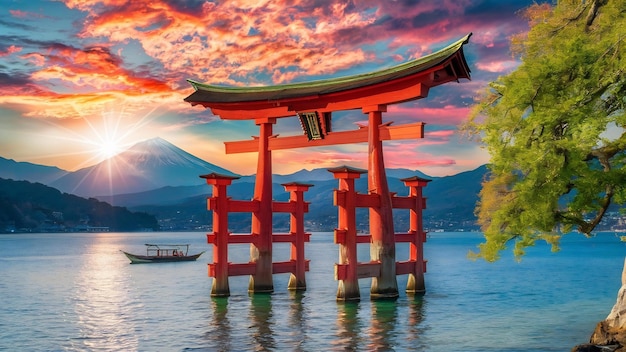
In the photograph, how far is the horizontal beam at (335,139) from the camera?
20.4m

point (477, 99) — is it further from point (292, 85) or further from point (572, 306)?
point (572, 306)

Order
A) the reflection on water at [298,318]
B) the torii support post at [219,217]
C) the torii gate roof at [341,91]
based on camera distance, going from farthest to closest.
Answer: the torii support post at [219,217] < the torii gate roof at [341,91] < the reflection on water at [298,318]

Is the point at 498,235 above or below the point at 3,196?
below

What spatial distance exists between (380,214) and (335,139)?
9.63 ft

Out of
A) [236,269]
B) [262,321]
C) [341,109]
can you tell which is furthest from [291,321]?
[341,109]

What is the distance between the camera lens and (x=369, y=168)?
21562mm

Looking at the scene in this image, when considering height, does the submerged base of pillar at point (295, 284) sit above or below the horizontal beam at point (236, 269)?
below

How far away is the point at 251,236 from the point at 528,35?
1192 cm

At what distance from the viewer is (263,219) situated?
23.8 m

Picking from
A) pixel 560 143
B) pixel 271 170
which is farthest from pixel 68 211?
pixel 560 143

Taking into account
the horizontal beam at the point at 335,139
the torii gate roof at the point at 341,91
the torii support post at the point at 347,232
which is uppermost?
the torii gate roof at the point at 341,91

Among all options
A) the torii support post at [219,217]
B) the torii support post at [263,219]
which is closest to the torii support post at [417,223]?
the torii support post at [263,219]

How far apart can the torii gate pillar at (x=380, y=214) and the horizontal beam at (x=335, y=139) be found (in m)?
0.30

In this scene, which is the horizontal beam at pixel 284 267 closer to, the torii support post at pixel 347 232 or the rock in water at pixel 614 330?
the torii support post at pixel 347 232
